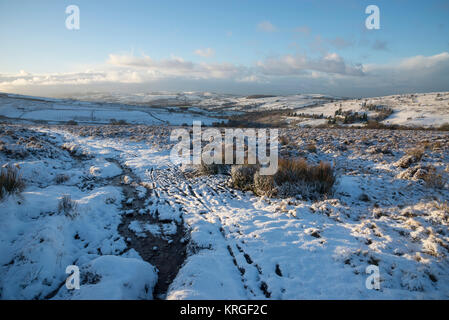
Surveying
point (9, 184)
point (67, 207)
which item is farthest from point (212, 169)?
point (9, 184)

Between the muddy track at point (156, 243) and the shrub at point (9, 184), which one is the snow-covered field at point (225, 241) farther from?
the shrub at point (9, 184)

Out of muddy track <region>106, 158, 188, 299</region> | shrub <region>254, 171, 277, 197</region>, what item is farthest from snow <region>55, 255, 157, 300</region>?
shrub <region>254, 171, 277, 197</region>

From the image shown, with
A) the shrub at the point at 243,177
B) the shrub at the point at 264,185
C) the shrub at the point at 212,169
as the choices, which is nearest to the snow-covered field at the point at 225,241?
the shrub at the point at 264,185

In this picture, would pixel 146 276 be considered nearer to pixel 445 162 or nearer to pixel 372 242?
pixel 372 242

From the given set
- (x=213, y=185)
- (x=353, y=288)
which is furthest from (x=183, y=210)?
(x=353, y=288)

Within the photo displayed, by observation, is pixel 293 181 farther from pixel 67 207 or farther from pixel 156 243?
pixel 67 207
